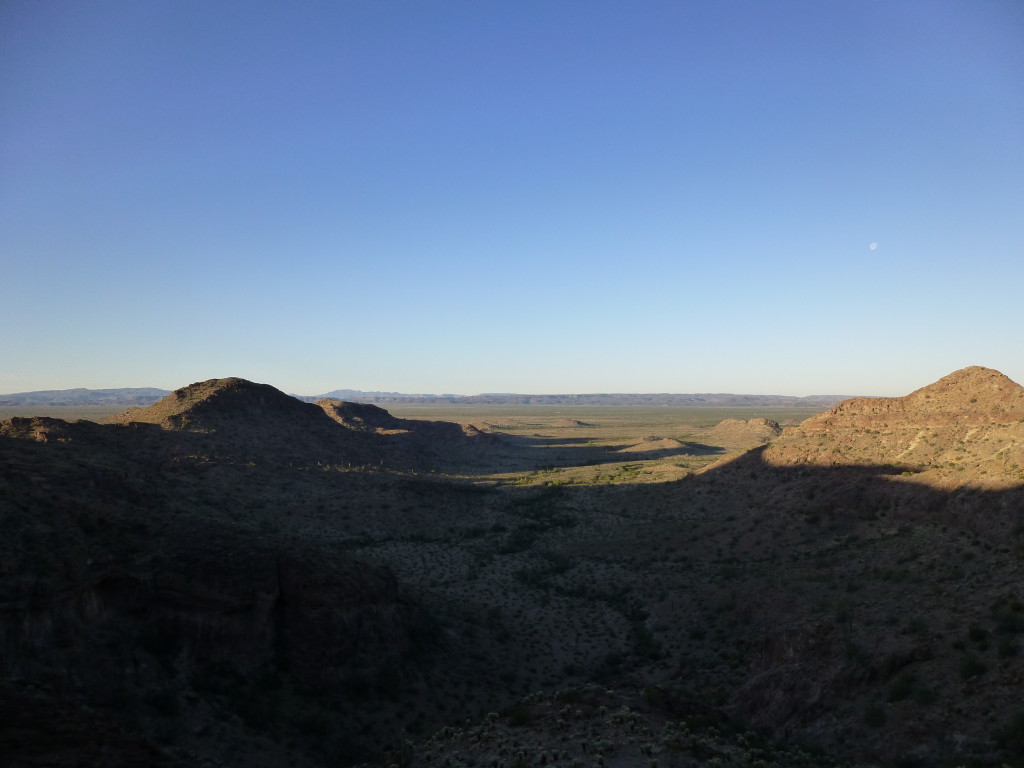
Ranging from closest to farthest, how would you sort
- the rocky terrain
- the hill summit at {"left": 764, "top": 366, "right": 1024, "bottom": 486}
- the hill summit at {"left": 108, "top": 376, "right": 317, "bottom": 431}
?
the rocky terrain → the hill summit at {"left": 764, "top": 366, "right": 1024, "bottom": 486} → the hill summit at {"left": 108, "top": 376, "right": 317, "bottom": 431}

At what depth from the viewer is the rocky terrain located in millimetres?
12250

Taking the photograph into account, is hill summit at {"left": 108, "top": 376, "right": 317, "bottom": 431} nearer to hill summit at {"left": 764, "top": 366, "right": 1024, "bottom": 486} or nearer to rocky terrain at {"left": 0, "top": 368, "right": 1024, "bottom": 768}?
rocky terrain at {"left": 0, "top": 368, "right": 1024, "bottom": 768}

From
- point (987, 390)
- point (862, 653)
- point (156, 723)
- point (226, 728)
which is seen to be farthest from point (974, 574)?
point (987, 390)

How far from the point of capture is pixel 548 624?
81.1 feet

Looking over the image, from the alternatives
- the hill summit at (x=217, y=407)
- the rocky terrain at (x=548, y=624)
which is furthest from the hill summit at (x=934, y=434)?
the hill summit at (x=217, y=407)

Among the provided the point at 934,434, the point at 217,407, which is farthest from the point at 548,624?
the point at 217,407

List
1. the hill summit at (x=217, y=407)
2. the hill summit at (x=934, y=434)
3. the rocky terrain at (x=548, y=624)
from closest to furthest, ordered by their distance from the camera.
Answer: the rocky terrain at (x=548, y=624) < the hill summit at (x=934, y=434) < the hill summit at (x=217, y=407)

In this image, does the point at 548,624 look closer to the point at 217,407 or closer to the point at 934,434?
the point at 934,434

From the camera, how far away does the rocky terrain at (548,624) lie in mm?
12250

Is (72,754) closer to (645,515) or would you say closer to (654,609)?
(654,609)

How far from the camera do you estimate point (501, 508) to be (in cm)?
4812

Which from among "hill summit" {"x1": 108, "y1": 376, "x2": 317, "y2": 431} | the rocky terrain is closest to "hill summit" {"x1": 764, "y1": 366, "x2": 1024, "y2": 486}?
the rocky terrain

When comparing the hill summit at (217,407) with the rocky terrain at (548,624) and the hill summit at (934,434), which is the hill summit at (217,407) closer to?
the rocky terrain at (548,624)

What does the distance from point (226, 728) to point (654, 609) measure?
55.7ft
